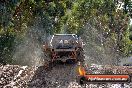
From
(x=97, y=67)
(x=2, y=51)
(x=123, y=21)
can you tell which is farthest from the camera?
(x=123, y=21)

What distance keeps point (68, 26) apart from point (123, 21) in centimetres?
893

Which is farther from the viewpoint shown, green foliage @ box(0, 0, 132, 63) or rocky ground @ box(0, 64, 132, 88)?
green foliage @ box(0, 0, 132, 63)

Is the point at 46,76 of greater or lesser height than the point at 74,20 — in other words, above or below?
below

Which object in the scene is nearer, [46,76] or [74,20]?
[46,76]

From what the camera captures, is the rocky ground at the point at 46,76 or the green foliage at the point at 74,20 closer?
the rocky ground at the point at 46,76

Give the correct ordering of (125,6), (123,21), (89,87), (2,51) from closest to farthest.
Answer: (89,87)
(2,51)
(123,21)
(125,6)

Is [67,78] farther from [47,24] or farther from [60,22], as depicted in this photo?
[60,22]

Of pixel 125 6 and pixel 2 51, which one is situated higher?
pixel 125 6

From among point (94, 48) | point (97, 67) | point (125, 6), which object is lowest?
point (94, 48)

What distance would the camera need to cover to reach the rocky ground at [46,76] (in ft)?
47.1

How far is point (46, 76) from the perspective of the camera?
52.8 feet

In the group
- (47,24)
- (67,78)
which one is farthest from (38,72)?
(47,24)

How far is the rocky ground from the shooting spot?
47.1 ft

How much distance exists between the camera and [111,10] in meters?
42.9
